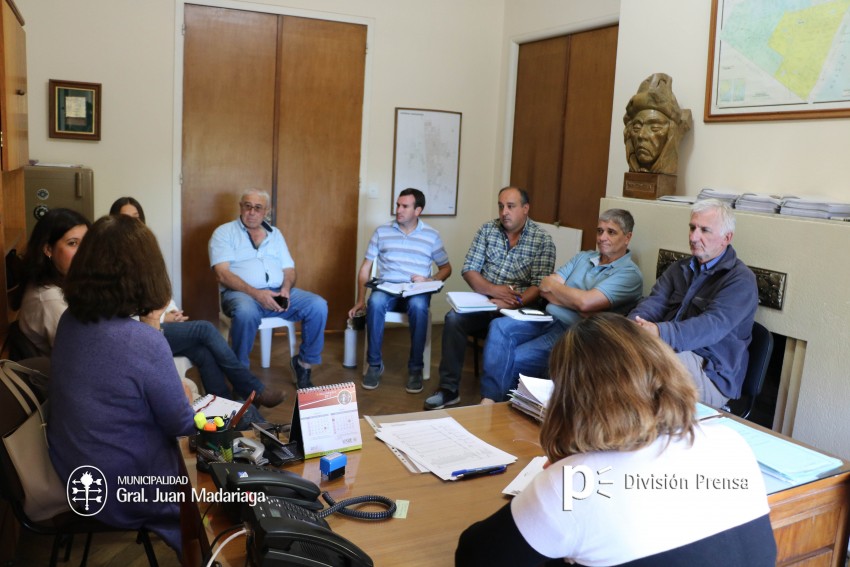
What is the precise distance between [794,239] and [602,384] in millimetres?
2122

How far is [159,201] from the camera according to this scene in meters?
5.14

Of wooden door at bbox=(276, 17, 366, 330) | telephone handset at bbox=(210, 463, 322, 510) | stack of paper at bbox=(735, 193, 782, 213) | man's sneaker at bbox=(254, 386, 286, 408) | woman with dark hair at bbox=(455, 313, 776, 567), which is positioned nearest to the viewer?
woman with dark hair at bbox=(455, 313, 776, 567)

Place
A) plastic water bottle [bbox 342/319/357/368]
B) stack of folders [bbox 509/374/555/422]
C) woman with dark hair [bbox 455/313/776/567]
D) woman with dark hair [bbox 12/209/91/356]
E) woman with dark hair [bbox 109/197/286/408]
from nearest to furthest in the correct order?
woman with dark hair [bbox 455/313/776/567], stack of folders [bbox 509/374/555/422], woman with dark hair [bbox 12/209/91/356], woman with dark hair [bbox 109/197/286/408], plastic water bottle [bbox 342/319/357/368]

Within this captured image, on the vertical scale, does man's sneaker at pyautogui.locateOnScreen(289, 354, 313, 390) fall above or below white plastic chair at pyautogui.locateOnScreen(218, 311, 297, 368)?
below

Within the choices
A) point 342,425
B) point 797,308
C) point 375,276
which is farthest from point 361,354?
point 342,425

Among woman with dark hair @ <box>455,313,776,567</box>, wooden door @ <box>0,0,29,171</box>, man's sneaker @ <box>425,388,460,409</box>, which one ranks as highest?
wooden door @ <box>0,0,29,171</box>

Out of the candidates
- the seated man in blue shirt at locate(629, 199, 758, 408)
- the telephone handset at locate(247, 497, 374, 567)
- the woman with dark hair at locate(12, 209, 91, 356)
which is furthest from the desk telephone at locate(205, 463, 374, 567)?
the seated man in blue shirt at locate(629, 199, 758, 408)

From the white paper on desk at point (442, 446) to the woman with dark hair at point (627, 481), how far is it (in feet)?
1.55

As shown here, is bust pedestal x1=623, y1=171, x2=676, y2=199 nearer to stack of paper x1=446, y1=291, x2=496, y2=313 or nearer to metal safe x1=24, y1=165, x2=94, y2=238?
stack of paper x1=446, y1=291, x2=496, y2=313

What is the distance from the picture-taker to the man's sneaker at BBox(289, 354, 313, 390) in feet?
14.5

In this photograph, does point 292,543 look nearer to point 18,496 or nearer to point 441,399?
point 18,496

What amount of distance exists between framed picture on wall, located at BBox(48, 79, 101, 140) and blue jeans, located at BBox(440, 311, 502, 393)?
2736 millimetres

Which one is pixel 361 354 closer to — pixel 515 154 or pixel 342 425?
pixel 515 154

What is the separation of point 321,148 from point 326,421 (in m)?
3.99
